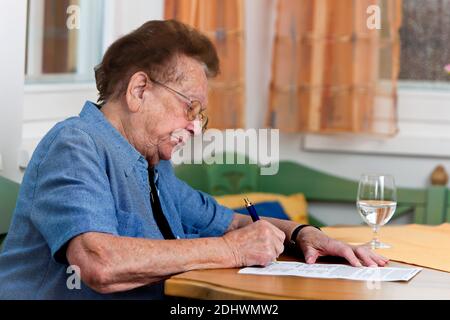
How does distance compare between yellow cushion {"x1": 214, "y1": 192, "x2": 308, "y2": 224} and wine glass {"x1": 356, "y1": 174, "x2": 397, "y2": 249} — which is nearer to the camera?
wine glass {"x1": 356, "y1": 174, "x2": 397, "y2": 249}

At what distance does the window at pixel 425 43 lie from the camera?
3990 millimetres

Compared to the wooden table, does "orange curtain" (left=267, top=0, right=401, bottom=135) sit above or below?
above

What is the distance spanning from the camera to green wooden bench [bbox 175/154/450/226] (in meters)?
3.81

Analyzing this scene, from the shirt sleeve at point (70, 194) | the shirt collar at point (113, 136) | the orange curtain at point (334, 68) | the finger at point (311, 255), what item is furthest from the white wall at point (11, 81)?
the orange curtain at point (334, 68)

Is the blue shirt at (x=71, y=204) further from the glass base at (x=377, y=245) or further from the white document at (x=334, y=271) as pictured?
→ the glass base at (x=377, y=245)

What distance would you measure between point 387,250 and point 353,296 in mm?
570

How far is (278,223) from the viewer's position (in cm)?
217

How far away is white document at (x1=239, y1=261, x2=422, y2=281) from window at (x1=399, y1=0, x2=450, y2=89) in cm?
234

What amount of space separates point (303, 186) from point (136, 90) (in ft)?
7.06

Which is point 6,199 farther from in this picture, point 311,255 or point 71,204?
point 311,255
